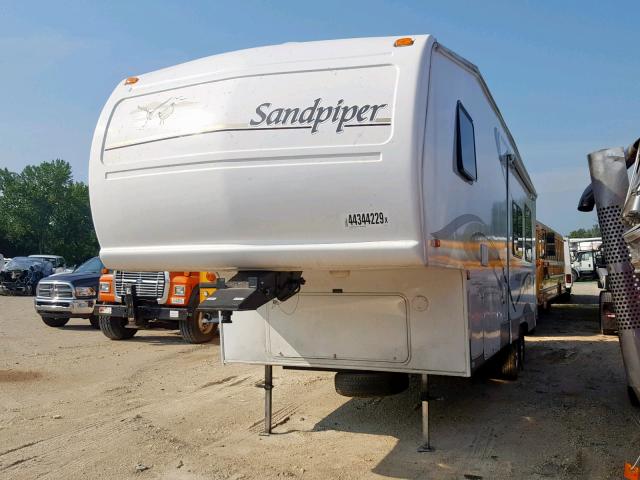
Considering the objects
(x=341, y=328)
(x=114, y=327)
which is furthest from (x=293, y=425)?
(x=114, y=327)

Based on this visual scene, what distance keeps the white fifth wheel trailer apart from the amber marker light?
2 centimetres

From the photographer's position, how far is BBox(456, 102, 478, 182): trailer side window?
480 cm

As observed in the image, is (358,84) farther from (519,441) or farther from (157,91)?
(519,441)

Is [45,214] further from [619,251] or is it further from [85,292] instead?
[619,251]

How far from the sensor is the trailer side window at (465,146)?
480 cm

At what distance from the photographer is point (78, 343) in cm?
1209

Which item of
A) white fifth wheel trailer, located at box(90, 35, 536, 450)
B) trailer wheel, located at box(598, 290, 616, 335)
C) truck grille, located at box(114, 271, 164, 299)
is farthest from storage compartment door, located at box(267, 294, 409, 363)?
trailer wheel, located at box(598, 290, 616, 335)

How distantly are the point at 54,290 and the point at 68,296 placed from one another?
17.0 inches

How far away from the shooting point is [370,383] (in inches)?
211

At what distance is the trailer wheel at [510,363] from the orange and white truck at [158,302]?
5.43m

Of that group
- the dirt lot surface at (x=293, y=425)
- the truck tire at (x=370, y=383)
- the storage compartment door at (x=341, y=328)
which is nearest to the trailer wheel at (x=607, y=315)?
the dirt lot surface at (x=293, y=425)

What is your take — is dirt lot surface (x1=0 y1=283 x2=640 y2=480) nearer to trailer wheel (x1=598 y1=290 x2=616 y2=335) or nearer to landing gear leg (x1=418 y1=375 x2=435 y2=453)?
landing gear leg (x1=418 y1=375 x2=435 y2=453)

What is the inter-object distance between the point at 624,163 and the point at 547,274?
466 inches

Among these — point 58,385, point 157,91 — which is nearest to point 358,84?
point 157,91
